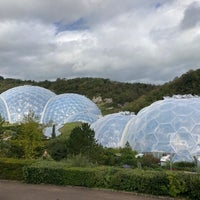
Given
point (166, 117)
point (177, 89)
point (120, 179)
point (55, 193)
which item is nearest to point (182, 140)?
point (166, 117)

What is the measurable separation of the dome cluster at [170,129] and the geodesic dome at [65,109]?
22.5 metres

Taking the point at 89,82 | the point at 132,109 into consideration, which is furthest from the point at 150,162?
the point at 89,82

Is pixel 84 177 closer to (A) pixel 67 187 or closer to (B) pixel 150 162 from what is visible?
(A) pixel 67 187

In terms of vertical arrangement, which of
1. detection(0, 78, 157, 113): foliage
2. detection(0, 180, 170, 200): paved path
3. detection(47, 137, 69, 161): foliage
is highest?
detection(0, 78, 157, 113): foliage

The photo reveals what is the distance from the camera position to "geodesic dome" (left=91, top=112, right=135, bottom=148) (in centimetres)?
4038

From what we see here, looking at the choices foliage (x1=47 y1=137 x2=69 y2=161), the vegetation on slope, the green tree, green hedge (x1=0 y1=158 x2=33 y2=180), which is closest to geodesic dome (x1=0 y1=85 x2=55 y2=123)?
the vegetation on slope

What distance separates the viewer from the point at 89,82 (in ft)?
351

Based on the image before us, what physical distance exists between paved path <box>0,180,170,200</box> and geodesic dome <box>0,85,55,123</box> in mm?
40053

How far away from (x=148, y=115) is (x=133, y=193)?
668 inches

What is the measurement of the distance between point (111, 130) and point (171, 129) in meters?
11.0

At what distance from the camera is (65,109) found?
59.8m

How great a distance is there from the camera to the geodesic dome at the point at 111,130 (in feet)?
132

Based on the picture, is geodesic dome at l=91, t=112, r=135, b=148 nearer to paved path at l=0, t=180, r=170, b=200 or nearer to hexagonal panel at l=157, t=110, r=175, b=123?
hexagonal panel at l=157, t=110, r=175, b=123

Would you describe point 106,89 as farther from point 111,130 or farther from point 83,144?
point 83,144
